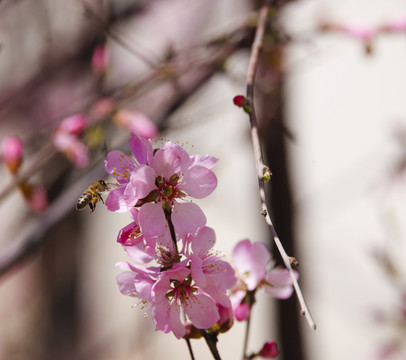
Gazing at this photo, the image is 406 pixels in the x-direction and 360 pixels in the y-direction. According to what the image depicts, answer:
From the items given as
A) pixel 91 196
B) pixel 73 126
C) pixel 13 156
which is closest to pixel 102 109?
pixel 73 126

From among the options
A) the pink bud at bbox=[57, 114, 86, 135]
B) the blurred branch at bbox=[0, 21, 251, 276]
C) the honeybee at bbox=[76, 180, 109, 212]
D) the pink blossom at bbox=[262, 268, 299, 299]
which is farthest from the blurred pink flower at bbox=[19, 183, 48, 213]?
the pink blossom at bbox=[262, 268, 299, 299]

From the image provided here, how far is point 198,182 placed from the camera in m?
0.47

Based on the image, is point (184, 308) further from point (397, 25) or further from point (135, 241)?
point (397, 25)

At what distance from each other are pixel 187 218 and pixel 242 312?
0.50ft

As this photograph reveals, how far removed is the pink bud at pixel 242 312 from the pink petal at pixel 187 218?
0.45 ft

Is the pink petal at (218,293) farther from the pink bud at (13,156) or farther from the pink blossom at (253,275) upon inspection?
the pink bud at (13,156)

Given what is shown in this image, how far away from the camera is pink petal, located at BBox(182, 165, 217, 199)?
464 millimetres

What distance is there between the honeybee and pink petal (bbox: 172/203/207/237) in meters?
0.13

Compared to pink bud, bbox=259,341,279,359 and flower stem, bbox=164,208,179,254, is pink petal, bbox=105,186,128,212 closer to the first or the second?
flower stem, bbox=164,208,179,254

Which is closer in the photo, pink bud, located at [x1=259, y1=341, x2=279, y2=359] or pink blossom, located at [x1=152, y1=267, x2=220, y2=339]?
pink blossom, located at [x1=152, y1=267, x2=220, y2=339]

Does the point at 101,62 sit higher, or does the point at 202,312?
the point at 101,62

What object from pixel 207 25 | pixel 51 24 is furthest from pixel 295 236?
pixel 51 24

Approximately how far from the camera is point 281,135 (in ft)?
6.55

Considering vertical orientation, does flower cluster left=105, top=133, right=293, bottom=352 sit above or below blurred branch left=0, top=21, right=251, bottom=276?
below
